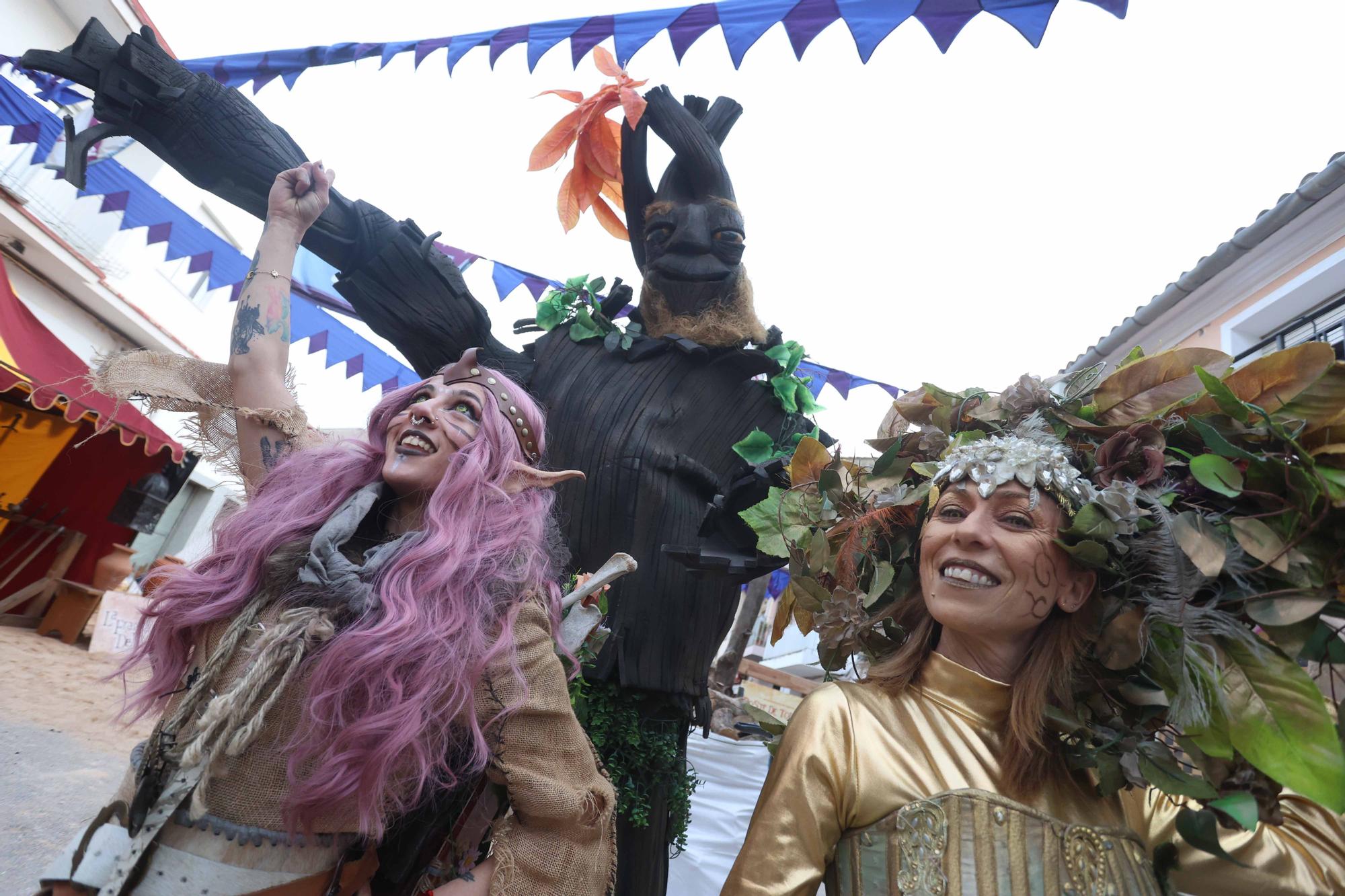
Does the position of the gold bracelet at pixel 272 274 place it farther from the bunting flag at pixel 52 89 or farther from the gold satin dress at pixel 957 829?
Result: the bunting flag at pixel 52 89

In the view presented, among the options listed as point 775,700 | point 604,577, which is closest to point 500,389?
point 604,577

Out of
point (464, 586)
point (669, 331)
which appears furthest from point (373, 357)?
point (464, 586)

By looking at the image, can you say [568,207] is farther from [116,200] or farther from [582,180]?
[116,200]

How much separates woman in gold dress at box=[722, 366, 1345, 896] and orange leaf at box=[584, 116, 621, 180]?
1768 millimetres

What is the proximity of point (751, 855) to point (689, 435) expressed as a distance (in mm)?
1180

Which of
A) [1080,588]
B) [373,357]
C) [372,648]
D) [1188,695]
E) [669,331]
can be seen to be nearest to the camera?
[1188,695]

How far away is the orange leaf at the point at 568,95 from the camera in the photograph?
292 centimetres

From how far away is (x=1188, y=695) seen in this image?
1.27m

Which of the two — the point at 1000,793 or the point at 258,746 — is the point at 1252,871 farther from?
the point at 258,746

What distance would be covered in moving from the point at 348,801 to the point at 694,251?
1.72m

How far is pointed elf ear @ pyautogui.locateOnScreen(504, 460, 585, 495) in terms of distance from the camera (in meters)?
1.82

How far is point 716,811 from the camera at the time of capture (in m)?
4.70

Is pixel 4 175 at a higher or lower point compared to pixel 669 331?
higher

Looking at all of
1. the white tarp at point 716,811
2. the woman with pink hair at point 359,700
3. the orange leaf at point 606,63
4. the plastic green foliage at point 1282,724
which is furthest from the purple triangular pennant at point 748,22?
the white tarp at point 716,811
